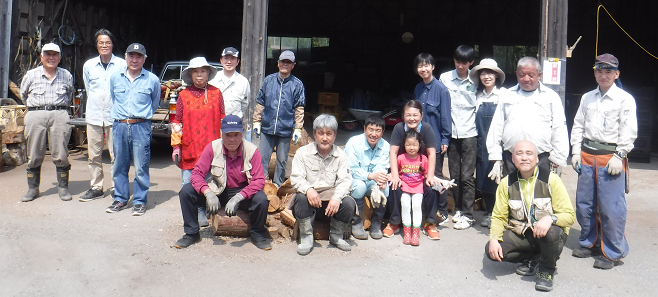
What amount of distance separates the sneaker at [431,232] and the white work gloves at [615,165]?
1.60 meters

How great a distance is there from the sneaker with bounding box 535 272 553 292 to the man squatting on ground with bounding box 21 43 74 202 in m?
5.03

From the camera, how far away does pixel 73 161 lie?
334 inches

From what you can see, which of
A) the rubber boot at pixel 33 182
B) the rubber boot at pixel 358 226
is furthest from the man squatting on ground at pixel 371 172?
the rubber boot at pixel 33 182

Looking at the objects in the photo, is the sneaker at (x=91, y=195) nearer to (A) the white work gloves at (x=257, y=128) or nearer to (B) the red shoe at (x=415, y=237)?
(A) the white work gloves at (x=257, y=128)

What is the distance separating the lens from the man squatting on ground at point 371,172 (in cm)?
502

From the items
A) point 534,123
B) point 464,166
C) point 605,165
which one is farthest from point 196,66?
point 605,165

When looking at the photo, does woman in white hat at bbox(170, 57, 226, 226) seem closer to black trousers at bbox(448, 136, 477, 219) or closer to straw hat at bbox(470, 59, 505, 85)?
black trousers at bbox(448, 136, 477, 219)

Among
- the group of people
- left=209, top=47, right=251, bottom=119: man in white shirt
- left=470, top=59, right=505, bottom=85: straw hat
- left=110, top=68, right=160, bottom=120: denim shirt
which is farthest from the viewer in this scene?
left=209, top=47, right=251, bottom=119: man in white shirt

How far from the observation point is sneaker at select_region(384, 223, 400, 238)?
16.8 ft

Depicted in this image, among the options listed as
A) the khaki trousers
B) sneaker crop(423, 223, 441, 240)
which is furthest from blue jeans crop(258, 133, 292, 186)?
sneaker crop(423, 223, 441, 240)

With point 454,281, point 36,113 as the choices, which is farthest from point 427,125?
point 36,113

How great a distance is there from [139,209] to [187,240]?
4.14 feet

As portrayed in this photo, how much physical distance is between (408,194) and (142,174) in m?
2.87

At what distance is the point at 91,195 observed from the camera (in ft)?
20.2
